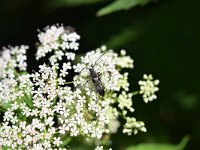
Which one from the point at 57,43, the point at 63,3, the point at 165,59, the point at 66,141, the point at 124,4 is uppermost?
the point at 63,3

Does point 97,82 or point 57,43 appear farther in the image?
point 57,43

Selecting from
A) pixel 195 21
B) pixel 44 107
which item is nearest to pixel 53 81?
pixel 44 107

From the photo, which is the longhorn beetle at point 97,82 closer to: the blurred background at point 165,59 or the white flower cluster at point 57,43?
the white flower cluster at point 57,43

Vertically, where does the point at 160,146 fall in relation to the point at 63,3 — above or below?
below

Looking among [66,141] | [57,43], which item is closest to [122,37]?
[57,43]

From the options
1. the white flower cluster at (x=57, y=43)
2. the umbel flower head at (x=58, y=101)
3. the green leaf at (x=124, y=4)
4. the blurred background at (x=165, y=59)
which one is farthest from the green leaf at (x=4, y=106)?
the blurred background at (x=165, y=59)

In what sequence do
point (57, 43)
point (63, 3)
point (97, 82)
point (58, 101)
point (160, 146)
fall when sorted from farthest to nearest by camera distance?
point (63, 3) < point (160, 146) < point (57, 43) < point (58, 101) < point (97, 82)

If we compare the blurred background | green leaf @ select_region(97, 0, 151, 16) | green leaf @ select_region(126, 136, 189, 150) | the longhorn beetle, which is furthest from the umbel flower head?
the blurred background

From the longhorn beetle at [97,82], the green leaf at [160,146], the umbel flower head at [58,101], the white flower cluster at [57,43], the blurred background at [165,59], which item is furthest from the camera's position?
the blurred background at [165,59]

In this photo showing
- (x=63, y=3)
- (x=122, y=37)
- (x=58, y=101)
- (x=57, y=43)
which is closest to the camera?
(x=58, y=101)

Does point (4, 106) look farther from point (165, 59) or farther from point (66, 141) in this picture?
point (165, 59)

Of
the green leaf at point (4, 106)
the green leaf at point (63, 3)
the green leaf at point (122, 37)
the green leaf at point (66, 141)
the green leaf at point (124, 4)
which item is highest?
the green leaf at point (63, 3)
